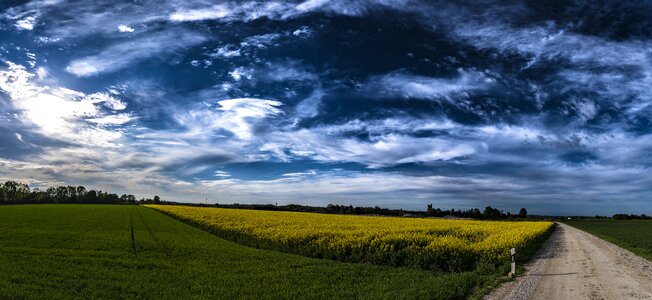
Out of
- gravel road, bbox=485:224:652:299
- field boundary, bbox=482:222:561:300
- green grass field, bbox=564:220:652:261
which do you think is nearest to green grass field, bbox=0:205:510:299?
field boundary, bbox=482:222:561:300

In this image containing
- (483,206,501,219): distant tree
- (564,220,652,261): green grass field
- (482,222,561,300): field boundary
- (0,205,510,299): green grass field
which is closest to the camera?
(482,222,561,300): field boundary

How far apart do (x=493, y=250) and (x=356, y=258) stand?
7.55 meters

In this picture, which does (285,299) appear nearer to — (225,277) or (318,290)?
(318,290)

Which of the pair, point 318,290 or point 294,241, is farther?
point 294,241

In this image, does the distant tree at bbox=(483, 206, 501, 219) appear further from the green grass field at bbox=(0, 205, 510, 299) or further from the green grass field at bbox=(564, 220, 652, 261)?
the green grass field at bbox=(0, 205, 510, 299)

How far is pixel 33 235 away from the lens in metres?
31.8

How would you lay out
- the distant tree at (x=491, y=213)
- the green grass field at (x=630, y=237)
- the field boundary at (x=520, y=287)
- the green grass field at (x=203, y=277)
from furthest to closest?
the distant tree at (x=491, y=213), the green grass field at (x=630, y=237), the green grass field at (x=203, y=277), the field boundary at (x=520, y=287)

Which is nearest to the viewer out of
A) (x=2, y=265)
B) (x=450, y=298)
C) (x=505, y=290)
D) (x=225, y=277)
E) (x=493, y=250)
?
(x=450, y=298)

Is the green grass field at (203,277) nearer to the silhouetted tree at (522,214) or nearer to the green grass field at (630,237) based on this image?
the green grass field at (630,237)

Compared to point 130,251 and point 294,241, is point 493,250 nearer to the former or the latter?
point 294,241

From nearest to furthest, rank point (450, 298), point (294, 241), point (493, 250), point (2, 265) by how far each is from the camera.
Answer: point (450, 298) → point (2, 265) → point (493, 250) → point (294, 241)

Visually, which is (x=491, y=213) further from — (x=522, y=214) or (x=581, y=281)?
(x=581, y=281)

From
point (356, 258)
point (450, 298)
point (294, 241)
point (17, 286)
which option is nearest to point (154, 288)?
point (17, 286)

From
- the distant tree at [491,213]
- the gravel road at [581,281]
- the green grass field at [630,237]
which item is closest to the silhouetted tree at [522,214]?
the distant tree at [491,213]
